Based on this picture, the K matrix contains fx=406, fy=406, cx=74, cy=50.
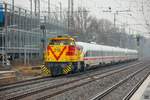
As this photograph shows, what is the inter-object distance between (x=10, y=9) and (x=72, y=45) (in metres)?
20.8

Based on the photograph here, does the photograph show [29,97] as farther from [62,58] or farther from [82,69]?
[82,69]

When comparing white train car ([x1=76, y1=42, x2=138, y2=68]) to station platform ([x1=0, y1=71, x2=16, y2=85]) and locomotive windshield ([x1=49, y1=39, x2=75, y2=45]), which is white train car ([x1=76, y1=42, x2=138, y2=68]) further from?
station platform ([x1=0, y1=71, x2=16, y2=85])

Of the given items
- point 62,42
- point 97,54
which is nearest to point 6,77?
point 62,42

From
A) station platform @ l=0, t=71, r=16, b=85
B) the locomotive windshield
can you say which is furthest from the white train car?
station platform @ l=0, t=71, r=16, b=85

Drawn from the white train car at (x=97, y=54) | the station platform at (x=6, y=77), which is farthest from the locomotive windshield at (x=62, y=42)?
the station platform at (x=6, y=77)

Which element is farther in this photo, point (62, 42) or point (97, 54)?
point (97, 54)

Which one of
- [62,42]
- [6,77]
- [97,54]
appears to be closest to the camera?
[6,77]

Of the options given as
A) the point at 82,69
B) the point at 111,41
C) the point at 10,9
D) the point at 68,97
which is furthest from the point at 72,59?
the point at 111,41

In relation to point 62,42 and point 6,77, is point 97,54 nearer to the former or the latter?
point 62,42

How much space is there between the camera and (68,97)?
17797mm

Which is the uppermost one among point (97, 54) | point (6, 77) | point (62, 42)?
point (62, 42)

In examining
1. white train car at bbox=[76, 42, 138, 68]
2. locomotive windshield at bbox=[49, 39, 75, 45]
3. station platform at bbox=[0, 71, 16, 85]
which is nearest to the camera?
station platform at bbox=[0, 71, 16, 85]

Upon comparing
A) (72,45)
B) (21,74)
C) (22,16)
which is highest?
(22,16)

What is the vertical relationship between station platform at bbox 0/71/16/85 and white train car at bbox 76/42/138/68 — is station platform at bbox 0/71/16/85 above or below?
below
